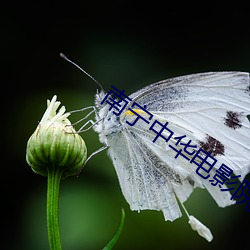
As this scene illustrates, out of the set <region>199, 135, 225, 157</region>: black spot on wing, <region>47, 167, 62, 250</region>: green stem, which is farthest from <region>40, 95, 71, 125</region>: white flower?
<region>199, 135, 225, 157</region>: black spot on wing

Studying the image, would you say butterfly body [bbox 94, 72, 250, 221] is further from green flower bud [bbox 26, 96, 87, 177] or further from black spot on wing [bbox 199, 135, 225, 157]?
green flower bud [bbox 26, 96, 87, 177]

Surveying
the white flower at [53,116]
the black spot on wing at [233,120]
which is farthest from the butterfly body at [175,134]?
the white flower at [53,116]

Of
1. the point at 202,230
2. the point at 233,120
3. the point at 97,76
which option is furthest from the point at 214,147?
the point at 97,76

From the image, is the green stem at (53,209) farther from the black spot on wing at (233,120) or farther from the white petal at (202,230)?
the black spot on wing at (233,120)

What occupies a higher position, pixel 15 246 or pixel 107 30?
pixel 107 30

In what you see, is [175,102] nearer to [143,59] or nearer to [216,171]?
[216,171]

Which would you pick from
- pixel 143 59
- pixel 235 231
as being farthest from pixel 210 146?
pixel 143 59
